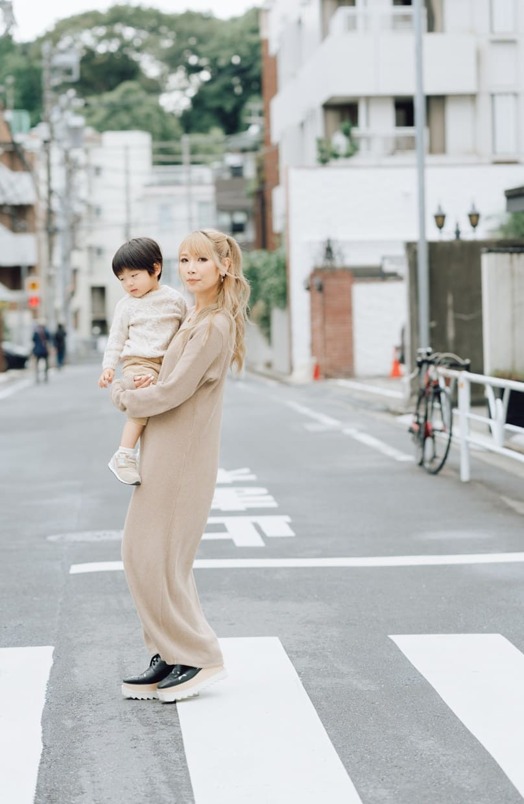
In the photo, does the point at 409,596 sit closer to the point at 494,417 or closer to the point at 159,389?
the point at 159,389

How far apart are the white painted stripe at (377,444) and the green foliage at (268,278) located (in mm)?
22970

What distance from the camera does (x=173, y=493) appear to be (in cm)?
557

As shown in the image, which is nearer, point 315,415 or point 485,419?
point 485,419

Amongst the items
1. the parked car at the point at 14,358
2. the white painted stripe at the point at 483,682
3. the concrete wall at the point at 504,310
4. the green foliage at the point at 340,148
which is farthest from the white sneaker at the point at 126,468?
the parked car at the point at 14,358

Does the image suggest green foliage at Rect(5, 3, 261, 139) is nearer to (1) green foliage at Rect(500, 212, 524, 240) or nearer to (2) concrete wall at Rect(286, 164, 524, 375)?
(2) concrete wall at Rect(286, 164, 524, 375)

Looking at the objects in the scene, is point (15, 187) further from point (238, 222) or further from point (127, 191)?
point (127, 191)

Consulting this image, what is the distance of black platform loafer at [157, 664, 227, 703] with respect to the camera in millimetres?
5684

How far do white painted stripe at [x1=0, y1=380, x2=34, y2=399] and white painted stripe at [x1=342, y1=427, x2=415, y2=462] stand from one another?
1462 centimetres

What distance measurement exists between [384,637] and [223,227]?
77159 mm

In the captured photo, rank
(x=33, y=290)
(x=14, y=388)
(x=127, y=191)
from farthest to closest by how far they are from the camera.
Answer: (x=127, y=191) < (x=33, y=290) < (x=14, y=388)

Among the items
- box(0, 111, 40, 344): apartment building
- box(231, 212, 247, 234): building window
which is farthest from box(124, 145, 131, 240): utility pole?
box(231, 212, 247, 234): building window

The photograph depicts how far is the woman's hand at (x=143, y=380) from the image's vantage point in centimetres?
550

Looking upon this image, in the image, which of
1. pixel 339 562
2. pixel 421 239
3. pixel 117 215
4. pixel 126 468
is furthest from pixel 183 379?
pixel 117 215

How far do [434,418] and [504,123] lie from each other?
95.8ft
